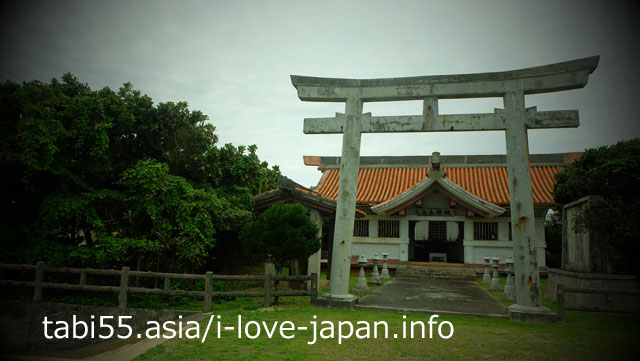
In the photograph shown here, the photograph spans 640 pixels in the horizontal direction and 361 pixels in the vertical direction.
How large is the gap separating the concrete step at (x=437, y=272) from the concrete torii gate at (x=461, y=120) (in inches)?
357

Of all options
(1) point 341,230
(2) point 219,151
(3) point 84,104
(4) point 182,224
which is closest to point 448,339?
(1) point 341,230

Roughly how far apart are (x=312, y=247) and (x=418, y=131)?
3936mm

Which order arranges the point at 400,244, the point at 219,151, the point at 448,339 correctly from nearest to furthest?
1. the point at 448,339
2. the point at 219,151
3. the point at 400,244

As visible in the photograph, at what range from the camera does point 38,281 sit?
9633 mm

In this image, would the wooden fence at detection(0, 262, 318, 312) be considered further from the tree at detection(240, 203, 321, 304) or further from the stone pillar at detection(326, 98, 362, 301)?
the stone pillar at detection(326, 98, 362, 301)

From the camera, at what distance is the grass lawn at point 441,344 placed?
18.4 ft

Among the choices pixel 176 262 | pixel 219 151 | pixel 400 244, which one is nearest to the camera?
pixel 176 262

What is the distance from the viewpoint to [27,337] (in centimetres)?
964

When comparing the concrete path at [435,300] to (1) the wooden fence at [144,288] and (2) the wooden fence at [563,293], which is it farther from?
(1) the wooden fence at [144,288]

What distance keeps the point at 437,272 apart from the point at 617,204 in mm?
9205

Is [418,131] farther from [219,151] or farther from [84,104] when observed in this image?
[84,104]

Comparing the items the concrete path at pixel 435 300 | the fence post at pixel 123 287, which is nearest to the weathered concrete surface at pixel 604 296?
the concrete path at pixel 435 300

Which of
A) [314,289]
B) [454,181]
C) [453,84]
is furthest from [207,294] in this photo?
[454,181]

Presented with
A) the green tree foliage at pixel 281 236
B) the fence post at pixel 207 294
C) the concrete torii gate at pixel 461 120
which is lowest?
the fence post at pixel 207 294
